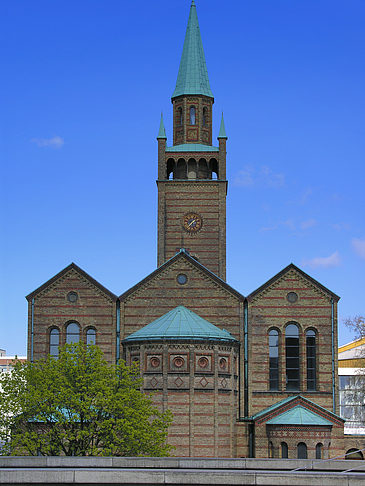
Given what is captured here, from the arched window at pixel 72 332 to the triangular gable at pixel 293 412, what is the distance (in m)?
12.5

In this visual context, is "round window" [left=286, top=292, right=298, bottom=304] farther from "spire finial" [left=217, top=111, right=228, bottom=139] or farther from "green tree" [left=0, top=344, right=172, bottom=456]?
"spire finial" [left=217, top=111, right=228, bottom=139]

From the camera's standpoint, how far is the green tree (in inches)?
1367

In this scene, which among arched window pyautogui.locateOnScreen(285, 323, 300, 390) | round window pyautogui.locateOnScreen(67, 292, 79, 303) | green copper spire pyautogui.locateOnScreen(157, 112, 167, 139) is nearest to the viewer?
arched window pyautogui.locateOnScreen(285, 323, 300, 390)

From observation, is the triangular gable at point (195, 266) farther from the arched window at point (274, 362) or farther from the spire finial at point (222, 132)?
the spire finial at point (222, 132)

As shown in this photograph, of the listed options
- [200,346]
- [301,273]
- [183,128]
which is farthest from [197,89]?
[200,346]

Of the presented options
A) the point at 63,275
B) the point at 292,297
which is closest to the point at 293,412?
the point at 292,297

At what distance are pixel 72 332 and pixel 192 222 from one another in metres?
14.5

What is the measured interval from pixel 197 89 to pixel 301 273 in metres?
19.8

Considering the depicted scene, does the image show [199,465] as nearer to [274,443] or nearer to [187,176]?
[274,443]

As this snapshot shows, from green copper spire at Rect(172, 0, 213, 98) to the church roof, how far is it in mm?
21844

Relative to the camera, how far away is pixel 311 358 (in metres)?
50.3

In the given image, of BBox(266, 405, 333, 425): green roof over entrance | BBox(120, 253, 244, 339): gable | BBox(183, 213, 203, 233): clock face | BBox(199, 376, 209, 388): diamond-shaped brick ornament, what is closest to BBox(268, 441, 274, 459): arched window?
BBox(266, 405, 333, 425): green roof over entrance

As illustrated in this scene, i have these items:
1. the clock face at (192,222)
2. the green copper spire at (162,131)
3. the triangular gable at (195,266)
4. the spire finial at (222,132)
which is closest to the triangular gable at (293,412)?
the triangular gable at (195,266)

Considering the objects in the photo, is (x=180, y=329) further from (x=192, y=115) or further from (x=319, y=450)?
(x=192, y=115)
